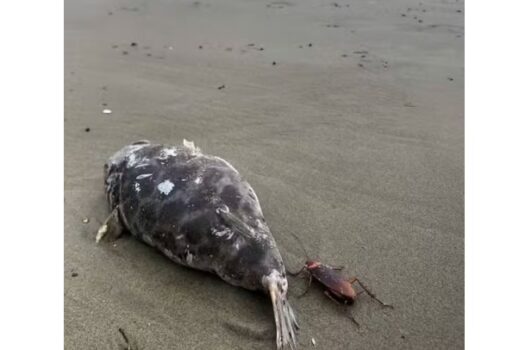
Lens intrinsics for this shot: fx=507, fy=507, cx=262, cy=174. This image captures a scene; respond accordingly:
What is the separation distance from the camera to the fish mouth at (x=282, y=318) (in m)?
2.47

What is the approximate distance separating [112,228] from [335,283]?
4.87 feet

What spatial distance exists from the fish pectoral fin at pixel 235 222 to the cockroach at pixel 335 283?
377mm

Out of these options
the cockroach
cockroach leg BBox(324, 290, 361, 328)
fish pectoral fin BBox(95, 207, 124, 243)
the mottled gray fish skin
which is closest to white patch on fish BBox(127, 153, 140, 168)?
the mottled gray fish skin

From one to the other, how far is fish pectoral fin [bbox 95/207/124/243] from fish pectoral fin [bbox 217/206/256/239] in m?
0.78

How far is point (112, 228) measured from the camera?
3.28m

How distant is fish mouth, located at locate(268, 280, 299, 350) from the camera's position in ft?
8.11

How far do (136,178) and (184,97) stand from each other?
7.24ft

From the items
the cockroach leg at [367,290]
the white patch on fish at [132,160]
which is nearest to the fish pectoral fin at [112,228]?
the white patch on fish at [132,160]

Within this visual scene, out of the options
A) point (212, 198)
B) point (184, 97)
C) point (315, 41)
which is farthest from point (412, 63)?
point (212, 198)

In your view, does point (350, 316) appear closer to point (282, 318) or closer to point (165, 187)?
point (282, 318)

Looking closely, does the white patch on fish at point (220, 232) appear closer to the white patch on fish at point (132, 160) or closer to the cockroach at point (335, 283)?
the cockroach at point (335, 283)

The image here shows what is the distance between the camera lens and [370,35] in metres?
6.73

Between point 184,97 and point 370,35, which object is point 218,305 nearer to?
point 184,97

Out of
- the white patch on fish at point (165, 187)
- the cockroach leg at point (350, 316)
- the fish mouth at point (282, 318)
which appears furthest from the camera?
the white patch on fish at point (165, 187)
